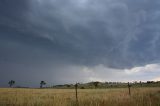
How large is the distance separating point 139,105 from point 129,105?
0.60 metres

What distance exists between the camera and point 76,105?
1385 cm

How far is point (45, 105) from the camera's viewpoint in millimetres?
13531

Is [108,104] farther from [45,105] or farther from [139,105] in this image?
[45,105]

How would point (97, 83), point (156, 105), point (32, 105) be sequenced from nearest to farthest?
point (156, 105), point (32, 105), point (97, 83)

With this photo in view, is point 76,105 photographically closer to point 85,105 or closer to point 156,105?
point 85,105

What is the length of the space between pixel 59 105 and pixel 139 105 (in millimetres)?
4938

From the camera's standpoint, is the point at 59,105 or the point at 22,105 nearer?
the point at 59,105

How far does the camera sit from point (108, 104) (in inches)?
520

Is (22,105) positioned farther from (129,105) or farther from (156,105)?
(156,105)

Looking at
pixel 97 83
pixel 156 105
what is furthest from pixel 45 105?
pixel 97 83

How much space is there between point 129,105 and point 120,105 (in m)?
0.59

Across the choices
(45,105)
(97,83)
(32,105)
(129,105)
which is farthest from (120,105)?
(97,83)

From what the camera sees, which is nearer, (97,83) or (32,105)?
(32,105)

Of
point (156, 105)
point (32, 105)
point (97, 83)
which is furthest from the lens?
point (97, 83)
